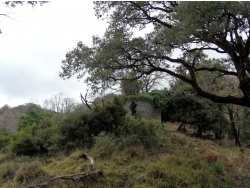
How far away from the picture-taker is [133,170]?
25.2ft

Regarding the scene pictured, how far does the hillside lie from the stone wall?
967cm

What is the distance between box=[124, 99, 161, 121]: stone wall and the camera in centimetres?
1967

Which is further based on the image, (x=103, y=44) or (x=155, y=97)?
(x=155, y=97)

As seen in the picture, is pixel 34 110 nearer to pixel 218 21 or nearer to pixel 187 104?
pixel 187 104

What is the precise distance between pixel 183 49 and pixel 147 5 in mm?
2212

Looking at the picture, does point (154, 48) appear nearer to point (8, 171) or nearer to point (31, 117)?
point (8, 171)

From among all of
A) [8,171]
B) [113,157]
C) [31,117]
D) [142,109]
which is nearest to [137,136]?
[113,157]

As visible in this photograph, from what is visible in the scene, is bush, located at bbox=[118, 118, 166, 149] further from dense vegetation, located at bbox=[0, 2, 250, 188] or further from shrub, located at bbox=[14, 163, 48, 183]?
shrub, located at bbox=[14, 163, 48, 183]

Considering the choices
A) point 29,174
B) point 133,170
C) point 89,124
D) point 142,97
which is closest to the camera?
point 133,170

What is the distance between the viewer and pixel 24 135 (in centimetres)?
1231

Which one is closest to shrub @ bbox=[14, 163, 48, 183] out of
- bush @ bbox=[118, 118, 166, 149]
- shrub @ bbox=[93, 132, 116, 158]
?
shrub @ bbox=[93, 132, 116, 158]

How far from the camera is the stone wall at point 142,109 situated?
64.5 ft

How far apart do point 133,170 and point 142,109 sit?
12640 millimetres

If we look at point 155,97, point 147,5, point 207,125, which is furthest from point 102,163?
point 155,97
